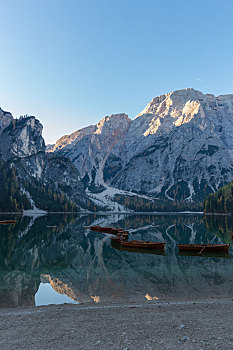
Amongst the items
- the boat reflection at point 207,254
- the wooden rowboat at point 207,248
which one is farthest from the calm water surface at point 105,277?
the wooden rowboat at point 207,248

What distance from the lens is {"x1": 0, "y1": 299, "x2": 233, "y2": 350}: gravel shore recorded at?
12.5 m

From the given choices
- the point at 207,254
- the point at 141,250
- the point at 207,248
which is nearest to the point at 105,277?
the point at 141,250

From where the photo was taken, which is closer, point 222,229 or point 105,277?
point 105,277

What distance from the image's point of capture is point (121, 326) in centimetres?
1523

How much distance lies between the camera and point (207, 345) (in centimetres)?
1199

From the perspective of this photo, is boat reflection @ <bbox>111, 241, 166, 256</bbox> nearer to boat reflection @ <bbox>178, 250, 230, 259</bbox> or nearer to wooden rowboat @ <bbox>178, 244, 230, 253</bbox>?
boat reflection @ <bbox>178, 250, 230, 259</bbox>

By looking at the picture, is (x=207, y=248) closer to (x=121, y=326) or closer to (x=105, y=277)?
(x=105, y=277)

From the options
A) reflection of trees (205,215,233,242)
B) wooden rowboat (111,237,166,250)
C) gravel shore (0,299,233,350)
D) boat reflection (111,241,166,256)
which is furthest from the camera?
reflection of trees (205,215,233,242)

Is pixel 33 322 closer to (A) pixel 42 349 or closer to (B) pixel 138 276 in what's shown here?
(A) pixel 42 349

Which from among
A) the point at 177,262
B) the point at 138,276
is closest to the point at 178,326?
the point at 138,276

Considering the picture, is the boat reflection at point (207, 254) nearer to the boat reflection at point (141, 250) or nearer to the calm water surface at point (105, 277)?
the calm water surface at point (105, 277)

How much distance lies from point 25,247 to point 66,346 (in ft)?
166

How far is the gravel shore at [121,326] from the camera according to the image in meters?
12.5

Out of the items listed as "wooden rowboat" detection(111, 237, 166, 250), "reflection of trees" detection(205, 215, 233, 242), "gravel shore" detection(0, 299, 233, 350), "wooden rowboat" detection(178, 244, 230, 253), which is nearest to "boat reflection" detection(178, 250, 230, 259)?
"wooden rowboat" detection(178, 244, 230, 253)
